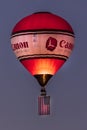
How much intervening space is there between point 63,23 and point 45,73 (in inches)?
62.6

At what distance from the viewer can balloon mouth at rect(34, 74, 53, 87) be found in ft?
497

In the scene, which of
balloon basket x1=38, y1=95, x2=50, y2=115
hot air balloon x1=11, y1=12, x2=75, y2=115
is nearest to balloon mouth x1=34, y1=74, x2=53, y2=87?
hot air balloon x1=11, y1=12, x2=75, y2=115

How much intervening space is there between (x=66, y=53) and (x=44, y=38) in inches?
36.7

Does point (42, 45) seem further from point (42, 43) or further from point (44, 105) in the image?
point (44, 105)

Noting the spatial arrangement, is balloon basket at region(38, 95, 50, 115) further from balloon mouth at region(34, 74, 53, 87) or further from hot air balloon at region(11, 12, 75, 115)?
balloon mouth at region(34, 74, 53, 87)

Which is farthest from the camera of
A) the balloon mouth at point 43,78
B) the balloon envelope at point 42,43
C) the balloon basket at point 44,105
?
the balloon mouth at point 43,78

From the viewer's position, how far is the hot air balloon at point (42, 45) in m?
151

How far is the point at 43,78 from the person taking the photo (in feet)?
497

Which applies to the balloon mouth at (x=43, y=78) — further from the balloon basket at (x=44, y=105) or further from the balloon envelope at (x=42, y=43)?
the balloon basket at (x=44, y=105)

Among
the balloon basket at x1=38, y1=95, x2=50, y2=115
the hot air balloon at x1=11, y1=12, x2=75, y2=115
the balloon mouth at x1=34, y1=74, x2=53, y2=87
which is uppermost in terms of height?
the hot air balloon at x1=11, y1=12, x2=75, y2=115

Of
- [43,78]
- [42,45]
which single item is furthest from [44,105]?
[42,45]

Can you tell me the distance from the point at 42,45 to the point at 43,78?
104 centimetres

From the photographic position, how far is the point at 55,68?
497ft

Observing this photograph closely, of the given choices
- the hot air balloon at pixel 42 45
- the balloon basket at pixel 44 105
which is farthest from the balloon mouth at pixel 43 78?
the balloon basket at pixel 44 105
